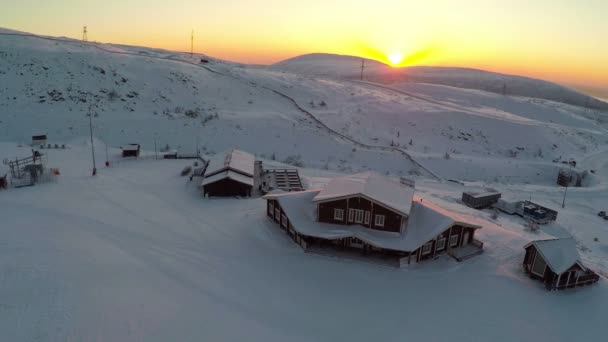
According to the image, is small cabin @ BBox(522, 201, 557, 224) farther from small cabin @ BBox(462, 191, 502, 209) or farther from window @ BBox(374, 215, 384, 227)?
window @ BBox(374, 215, 384, 227)

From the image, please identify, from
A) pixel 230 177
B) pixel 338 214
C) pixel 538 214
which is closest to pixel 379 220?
pixel 338 214

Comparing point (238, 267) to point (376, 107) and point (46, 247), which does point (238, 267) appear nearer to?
point (46, 247)

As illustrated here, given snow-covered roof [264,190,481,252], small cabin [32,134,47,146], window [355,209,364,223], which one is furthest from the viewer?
small cabin [32,134,47,146]

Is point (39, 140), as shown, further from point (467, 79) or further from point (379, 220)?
point (467, 79)

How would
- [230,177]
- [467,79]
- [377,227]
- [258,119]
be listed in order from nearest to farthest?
[377,227], [230,177], [258,119], [467,79]

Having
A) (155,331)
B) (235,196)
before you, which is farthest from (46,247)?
(235,196)

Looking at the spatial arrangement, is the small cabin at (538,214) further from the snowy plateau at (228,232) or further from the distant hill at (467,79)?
the distant hill at (467,79)

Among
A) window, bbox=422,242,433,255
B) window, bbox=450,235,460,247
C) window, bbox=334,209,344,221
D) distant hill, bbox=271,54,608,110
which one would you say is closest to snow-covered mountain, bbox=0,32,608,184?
window, bbox=334,209,344,221
